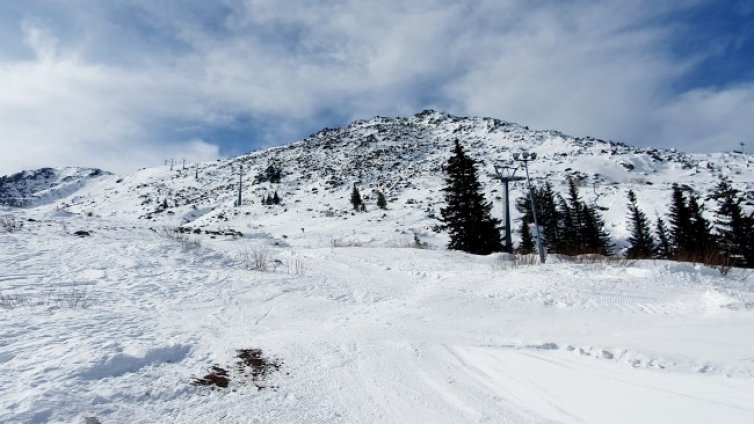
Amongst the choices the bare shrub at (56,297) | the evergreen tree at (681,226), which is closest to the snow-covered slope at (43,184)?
the bare shrub at (56,297)

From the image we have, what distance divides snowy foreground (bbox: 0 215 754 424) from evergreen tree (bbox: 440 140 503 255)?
13044mm

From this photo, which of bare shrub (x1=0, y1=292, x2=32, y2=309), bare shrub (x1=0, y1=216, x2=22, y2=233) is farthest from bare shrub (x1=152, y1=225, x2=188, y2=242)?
bare shrub (x1=0, y1=292, x2=32, y2=309)

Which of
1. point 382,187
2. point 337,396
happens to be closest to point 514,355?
point 337,396

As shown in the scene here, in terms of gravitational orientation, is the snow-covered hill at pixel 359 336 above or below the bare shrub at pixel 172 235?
below

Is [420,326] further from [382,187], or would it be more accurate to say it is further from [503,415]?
[382,187]

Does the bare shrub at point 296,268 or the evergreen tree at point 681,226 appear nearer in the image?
the bare shrub at point 296,268

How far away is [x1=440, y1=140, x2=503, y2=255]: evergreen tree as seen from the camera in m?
24.9

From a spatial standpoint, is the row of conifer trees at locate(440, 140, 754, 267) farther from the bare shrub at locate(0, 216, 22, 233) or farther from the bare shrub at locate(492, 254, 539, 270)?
the bare shrub at locate(0, 216, 22, 233)

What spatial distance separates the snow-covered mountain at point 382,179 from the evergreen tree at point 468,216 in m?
4.63

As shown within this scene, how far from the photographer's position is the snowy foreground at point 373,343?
4.00 meters

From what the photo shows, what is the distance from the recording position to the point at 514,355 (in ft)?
18.7

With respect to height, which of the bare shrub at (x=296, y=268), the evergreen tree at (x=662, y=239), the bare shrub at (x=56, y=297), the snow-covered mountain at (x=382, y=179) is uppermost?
the snow-covered mountain at (x=382, y=179)

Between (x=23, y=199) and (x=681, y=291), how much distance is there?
155803 millimetres

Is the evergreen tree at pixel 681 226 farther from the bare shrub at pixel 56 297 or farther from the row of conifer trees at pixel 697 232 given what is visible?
the bare shrub at pixel 56 297
